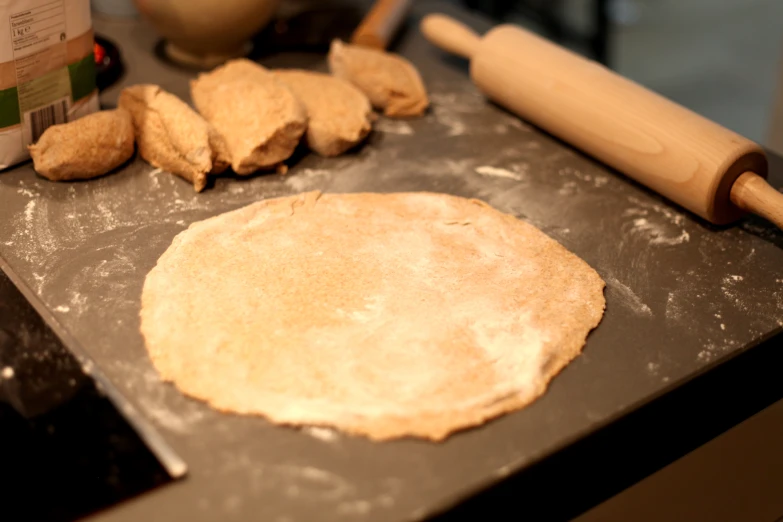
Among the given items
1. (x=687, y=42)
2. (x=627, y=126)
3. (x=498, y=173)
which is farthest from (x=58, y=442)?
(x=687, y=42)

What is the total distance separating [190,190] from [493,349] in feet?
1.96

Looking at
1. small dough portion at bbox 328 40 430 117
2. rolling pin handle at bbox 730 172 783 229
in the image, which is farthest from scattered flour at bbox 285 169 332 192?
rolling pin handle at bbox 730 172 783 229

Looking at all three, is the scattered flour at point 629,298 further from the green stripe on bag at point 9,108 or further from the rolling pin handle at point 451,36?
the green stripe on bag at point 9,108

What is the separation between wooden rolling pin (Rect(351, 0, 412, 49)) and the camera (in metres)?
1.71

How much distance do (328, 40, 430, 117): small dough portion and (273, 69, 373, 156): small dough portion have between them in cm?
4

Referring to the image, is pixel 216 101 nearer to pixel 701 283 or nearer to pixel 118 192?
pixel 118 192

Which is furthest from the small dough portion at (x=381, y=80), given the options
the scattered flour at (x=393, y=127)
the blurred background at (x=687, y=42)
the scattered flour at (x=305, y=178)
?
the blurred background at (x=687, y=42)

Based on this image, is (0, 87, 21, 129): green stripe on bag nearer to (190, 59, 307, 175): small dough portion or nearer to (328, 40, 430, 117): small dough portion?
(190, 59, 307, 175): small dough portion

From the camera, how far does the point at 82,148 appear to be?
1.25 m

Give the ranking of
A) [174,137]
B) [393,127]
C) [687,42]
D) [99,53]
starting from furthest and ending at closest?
[687,42] → [99,53] → [393,127] → [174,137]

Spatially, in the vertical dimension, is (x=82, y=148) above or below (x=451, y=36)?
below

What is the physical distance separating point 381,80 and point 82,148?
566 mm

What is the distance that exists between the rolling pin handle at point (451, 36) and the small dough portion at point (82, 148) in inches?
28.0

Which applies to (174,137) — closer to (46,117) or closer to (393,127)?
(46,117)
